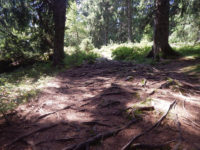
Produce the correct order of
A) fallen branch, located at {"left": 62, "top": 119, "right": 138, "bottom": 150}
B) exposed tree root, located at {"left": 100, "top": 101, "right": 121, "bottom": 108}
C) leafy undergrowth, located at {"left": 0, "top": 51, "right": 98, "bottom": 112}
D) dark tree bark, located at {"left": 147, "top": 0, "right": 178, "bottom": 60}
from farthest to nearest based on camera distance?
dark tree bark, located at {"left": 147, "top": 0, "right": 178, "bottom": 60} → leafy undergrowth, located at {"left": 0, "top": 51, "right": 98, "bottom": 112} → exposed tree root, located at {"left": 100, "top": 101, "right": 121, "bottom": 108} → fallen branch, located at {"left": 62, "top": 119, "right": 138, "bottom": 150}

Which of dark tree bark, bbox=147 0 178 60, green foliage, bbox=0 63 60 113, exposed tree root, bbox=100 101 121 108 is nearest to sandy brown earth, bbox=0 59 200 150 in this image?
exposed tree root, bbox=100 101 121 108

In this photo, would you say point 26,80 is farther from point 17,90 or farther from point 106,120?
point 106,120

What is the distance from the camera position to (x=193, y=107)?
2.67m

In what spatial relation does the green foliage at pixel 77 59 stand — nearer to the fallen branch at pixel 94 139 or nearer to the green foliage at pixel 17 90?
the green foliage at pixel 17 90

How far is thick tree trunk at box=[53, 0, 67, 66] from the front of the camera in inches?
356

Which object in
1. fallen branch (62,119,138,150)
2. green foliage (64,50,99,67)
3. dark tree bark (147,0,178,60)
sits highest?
dark tree bark (147,0,178,60)

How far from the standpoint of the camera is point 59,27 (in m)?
9.20

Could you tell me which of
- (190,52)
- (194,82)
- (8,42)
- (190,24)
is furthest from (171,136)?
(190,24)

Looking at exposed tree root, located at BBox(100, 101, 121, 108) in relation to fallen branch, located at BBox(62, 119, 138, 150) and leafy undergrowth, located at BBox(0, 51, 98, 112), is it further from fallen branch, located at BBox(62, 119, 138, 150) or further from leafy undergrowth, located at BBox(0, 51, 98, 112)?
leafy undergrowth, located at BBox(0, 51, 98, 112)

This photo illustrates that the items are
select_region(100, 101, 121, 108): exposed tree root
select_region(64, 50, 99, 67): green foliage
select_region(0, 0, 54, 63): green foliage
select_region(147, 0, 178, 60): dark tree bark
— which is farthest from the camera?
select_region(64, 50, 99, 67): green foliage

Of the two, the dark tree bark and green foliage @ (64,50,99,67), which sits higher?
the dark tree bark

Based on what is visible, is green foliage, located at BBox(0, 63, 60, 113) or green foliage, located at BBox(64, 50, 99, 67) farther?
green foliage, located at BBox(64, 50, 99, 67)

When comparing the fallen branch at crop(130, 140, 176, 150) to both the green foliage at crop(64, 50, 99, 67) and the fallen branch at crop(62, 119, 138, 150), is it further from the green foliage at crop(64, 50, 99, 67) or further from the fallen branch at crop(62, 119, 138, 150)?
the green foliage at crop(64, 50, 99, 67)

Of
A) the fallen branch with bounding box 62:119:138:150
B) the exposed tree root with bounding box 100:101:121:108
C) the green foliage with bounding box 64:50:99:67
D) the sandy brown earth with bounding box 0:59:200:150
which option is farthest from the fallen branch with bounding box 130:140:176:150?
the green foliage with bounding box 64:50:99:67
